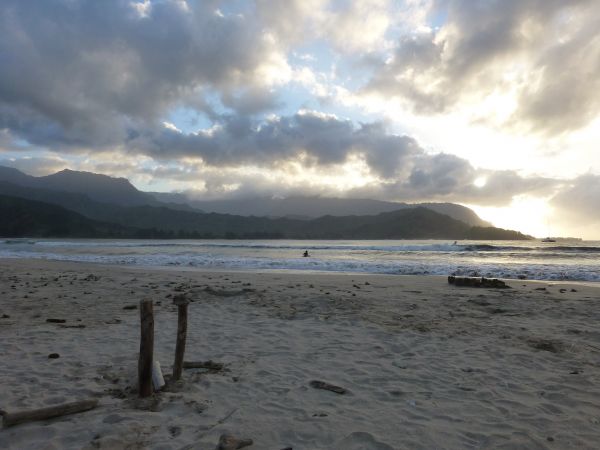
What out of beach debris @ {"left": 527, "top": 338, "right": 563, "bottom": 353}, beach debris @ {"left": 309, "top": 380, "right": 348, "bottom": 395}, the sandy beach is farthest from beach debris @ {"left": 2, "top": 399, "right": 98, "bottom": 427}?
beach debris @ {"left": 527, "top": 338, "right": 563, "bottom": 353}

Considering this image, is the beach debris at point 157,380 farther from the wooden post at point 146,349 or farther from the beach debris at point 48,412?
the beach debris at point 48,412

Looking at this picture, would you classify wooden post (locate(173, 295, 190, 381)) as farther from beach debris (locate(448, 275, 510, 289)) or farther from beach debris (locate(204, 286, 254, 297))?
beach debris (locate(448, 275, 510, 289))

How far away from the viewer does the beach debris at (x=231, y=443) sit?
3404mm

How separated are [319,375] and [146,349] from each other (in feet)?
7.96

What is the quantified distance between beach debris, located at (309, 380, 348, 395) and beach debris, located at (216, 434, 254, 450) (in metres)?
1.55

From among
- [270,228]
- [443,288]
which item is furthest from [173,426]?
[270,228]

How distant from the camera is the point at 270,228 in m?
165

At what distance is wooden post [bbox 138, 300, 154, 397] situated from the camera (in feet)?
14.5

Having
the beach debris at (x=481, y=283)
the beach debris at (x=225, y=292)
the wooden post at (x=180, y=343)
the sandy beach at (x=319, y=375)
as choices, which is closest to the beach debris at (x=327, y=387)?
the sandy beach at (x=319, y=375)

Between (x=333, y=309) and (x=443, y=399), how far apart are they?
5.52 m

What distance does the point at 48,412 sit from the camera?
3.88 meters

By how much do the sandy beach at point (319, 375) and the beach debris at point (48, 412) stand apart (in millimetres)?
60

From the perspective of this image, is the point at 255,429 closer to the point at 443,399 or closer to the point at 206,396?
the point at 206,396

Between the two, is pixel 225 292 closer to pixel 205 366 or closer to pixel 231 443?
pixel 205 366
